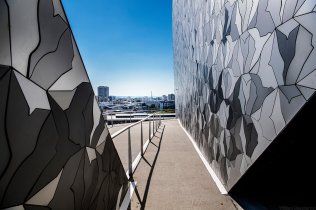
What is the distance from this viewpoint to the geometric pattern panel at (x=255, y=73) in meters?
1.85

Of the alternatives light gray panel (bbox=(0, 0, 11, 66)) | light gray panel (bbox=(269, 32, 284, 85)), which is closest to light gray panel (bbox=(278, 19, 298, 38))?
light gray panel (bbox=(269, 32, 284, 85))

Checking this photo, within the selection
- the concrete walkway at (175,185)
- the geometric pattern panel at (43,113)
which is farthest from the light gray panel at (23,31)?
the concrete walkway at (175,185)

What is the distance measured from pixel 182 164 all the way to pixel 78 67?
3843mm

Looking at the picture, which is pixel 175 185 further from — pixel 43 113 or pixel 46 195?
pixel 43 113

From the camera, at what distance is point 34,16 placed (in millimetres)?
1220

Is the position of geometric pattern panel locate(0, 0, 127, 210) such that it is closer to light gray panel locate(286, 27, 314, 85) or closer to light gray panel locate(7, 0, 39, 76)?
light gray panel locate(7, 0, 39, 76)

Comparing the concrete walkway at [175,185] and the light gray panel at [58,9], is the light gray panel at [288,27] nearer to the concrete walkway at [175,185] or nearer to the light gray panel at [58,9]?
the light gray panel at [58,9]

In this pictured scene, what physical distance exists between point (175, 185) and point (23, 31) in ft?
11.2

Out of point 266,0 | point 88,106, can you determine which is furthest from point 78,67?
point 266,0

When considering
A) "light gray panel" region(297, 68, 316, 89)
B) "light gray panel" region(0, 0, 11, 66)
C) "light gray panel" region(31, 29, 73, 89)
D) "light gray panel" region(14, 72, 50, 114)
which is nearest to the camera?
"light gray panel" region(0, 0, 11, 66)

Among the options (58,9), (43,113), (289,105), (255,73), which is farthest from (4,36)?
(255,73)

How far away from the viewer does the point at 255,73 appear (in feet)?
8.70

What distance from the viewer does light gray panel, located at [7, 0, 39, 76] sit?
41.8 inches

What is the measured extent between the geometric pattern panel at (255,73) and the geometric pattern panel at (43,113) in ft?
6.81
